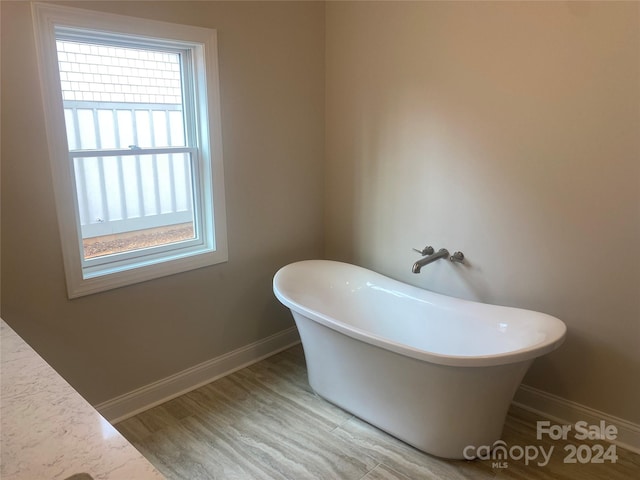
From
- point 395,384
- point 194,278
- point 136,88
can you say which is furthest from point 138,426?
point 136,88

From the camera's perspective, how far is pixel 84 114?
7.29 feet

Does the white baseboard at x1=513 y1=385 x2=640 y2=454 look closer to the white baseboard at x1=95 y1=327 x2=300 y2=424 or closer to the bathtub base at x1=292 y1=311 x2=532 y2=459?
the bathtub base at x1=292 y1=311 x2=532 y2=459

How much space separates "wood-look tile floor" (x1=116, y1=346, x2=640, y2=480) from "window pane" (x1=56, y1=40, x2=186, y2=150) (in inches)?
57.5

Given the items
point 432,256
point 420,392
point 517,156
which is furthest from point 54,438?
point 517,156

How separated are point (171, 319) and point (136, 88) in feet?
4.10

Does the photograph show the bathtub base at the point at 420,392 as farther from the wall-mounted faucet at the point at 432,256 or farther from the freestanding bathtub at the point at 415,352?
the wall-mounted faucet at the point at 432,256

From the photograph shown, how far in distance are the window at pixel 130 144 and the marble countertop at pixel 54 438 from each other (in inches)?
41.9

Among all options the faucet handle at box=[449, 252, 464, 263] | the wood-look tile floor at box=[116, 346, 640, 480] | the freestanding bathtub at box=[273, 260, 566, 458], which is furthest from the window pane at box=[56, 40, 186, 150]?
the faucet handle at box=[449, 252, 464, 263]

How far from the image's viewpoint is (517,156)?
2342 mm

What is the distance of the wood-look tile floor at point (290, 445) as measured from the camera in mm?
2084

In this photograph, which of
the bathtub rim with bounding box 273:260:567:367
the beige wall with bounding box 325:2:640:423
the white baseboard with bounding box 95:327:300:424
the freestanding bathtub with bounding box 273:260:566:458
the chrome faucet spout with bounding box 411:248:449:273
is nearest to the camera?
the bathtub rim with bounding box 273:260:567:367

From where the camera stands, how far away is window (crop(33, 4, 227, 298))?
6.89 ft

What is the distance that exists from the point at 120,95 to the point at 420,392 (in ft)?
6.67

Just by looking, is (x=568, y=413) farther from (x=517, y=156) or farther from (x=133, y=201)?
(x=133, y=201)
